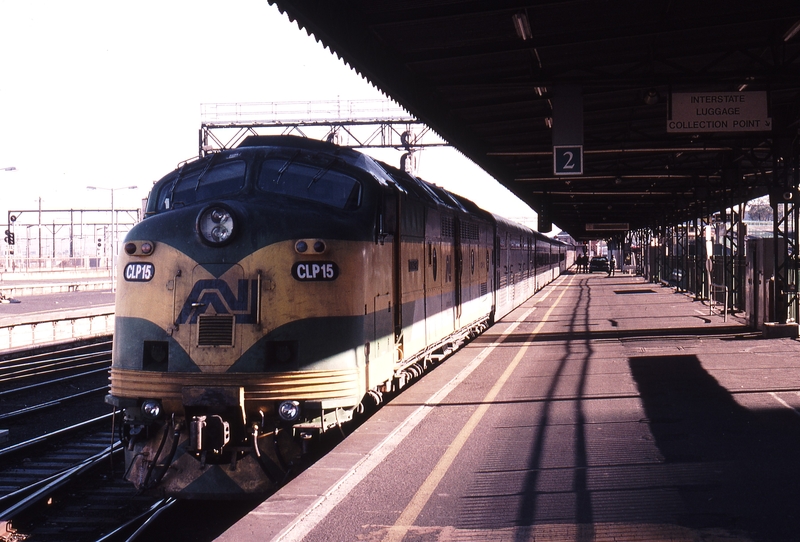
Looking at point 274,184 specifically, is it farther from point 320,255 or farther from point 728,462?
point 728,462

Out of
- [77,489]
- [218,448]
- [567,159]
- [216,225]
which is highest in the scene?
[567,159]

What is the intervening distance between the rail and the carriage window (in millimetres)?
17384

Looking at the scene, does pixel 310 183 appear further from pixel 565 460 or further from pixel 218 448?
pixel 565 460

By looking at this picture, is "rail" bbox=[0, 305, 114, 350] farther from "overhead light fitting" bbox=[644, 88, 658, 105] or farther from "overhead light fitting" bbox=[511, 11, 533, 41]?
"overhead light fitting" bbox=[644, 88, 658, 105]

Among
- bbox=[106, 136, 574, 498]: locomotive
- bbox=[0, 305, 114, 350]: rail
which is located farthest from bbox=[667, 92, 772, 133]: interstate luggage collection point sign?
bbox=[0, 305, 114, 350]: rail

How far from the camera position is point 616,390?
38.2 ft

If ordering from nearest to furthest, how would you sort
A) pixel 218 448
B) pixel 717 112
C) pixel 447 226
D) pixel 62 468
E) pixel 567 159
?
pixel 218 448 < pixel 62 468 < pixel 447 226 < pixel 717 112 < pixel 567 159

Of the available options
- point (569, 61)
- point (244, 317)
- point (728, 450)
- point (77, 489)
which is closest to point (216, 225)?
point (244, 317)

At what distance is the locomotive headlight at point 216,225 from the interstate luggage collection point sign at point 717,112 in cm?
910

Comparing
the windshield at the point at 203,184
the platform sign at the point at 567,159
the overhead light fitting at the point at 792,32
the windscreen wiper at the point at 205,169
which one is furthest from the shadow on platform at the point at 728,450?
the overhead light fitting at the point at 792,32

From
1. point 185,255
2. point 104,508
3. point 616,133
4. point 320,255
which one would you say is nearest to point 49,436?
point 104,508

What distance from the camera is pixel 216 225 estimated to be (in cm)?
757

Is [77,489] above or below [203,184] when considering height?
below

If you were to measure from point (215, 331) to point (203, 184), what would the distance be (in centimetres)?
177
